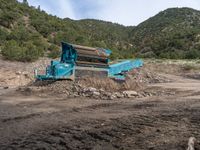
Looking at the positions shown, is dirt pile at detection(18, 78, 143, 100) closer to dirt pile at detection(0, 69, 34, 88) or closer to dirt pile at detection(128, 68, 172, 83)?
dirt pile at detection(128, 68, 172, 83)

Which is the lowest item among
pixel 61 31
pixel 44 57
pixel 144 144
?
pixel 144 144

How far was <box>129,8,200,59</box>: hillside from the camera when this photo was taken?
5910 centimetres

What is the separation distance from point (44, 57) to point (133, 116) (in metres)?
21.7

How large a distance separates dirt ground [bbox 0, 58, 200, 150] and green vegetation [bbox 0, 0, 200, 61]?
52.3 ft

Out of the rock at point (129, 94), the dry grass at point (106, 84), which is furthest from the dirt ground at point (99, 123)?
the dry grass at point (106, 84)

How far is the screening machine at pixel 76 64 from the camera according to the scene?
17.7 metres

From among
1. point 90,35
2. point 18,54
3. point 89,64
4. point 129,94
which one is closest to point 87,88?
point 129,94

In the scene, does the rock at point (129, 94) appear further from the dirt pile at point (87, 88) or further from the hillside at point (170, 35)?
the hillside at point (170, 35)

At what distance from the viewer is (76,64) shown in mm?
18062

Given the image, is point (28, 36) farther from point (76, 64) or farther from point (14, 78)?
point (76, 64)

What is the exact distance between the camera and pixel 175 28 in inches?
3088

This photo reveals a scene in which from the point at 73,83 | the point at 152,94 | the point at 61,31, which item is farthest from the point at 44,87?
the point at 61,31

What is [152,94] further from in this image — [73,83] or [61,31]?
[61,31]

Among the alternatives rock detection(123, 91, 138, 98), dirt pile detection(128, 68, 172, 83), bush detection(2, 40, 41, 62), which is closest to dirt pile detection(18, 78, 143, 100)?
rock detection(123, 91, 138, 98)
